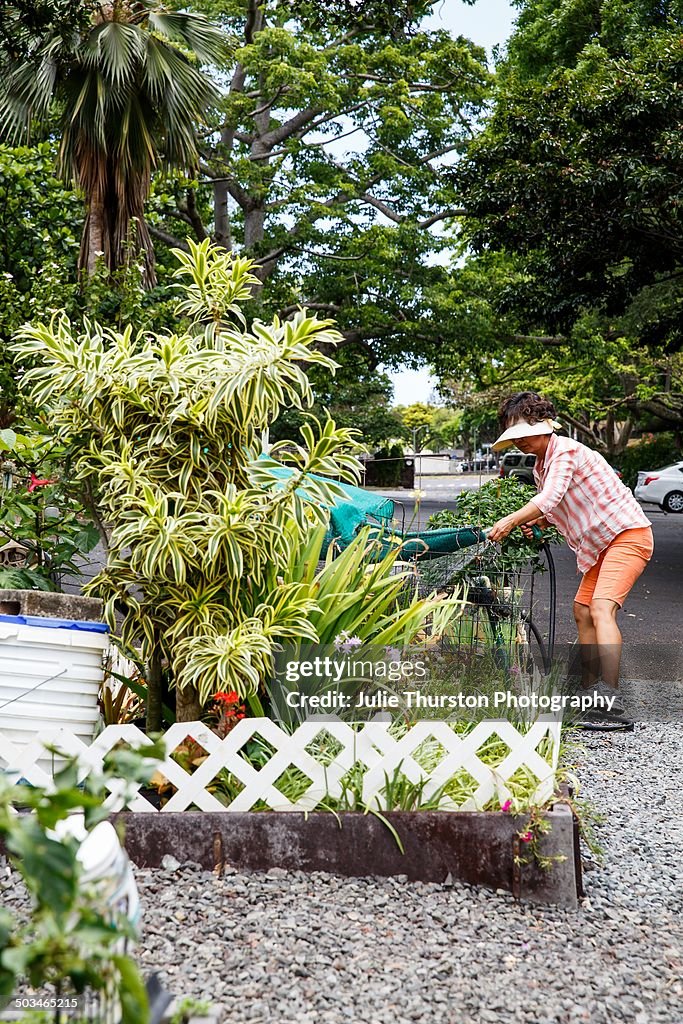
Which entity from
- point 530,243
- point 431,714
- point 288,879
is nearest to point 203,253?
point 431,714

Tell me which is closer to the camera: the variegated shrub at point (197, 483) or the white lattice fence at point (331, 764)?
the white lattice fence at point (331, 764)

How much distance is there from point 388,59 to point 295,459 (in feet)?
57.0

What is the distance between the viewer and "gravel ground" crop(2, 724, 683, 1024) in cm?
240

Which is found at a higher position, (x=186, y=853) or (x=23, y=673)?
(x=23, y=673)

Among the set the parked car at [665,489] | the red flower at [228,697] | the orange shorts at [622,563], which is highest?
the parked car at [665,489]

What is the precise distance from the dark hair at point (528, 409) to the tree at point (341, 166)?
13630 mm

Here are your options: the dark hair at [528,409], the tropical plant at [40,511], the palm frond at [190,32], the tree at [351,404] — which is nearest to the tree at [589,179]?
the palm frond at [190,32]

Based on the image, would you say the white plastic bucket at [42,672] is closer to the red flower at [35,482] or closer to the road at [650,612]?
the red flower at [35,482]

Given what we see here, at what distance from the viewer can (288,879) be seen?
3.09 meters

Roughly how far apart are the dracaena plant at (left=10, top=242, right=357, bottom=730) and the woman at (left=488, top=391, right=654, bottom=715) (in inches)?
60.0

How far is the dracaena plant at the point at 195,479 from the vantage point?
11.0ft

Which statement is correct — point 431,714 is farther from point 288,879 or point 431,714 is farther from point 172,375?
point 172,375

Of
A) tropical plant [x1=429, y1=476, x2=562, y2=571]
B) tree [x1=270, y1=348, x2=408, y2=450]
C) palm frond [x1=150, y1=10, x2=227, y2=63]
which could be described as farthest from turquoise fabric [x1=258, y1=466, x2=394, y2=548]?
tree [x1=270, y1=348, x2=408, y2=450]

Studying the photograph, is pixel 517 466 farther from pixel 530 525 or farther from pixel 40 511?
pixel 40 511
